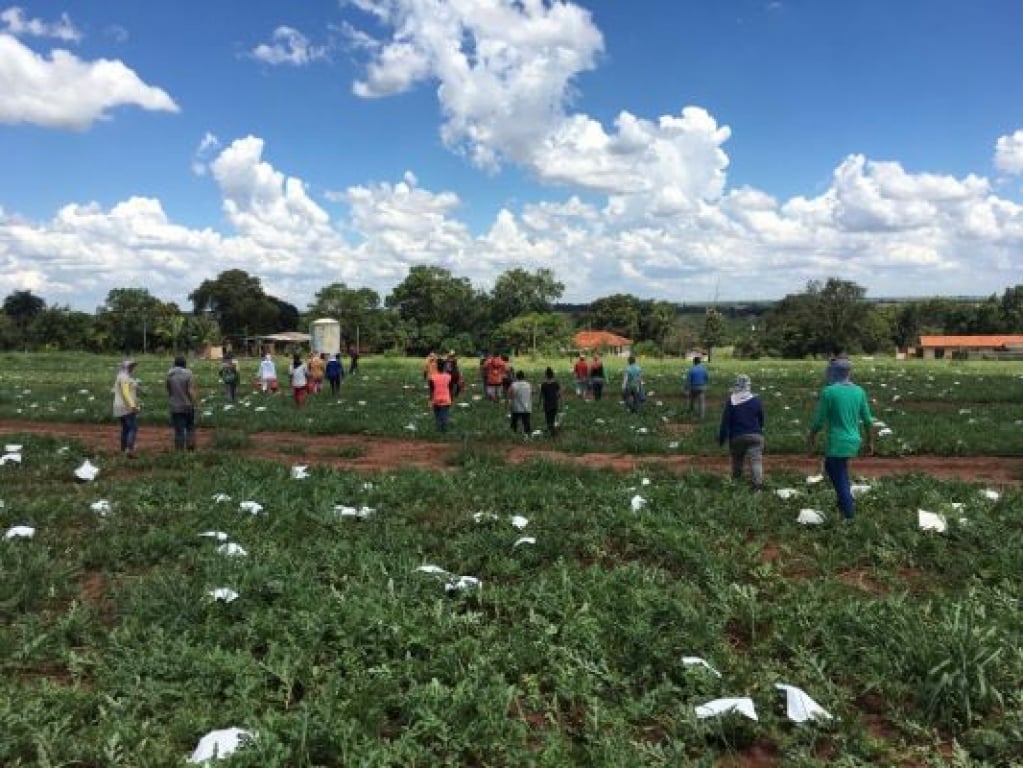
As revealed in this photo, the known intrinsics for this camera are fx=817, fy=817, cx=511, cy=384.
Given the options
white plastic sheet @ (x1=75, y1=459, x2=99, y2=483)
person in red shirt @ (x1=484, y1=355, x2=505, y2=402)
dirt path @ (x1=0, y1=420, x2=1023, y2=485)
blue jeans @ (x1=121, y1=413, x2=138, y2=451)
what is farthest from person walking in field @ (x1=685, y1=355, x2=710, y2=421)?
white plastic sheet @ (x1=75, y1=459, x2=99, y2=483)

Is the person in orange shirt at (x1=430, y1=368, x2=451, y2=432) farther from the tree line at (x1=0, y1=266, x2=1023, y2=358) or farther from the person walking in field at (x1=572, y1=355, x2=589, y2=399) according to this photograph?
the tree line at (x1=0, y1=266, x2=1023, y2=358)

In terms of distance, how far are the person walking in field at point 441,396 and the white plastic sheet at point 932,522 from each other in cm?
1169

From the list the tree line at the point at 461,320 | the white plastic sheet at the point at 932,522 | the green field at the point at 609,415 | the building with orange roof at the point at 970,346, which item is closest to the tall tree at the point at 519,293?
the tree line at the point at 461,320

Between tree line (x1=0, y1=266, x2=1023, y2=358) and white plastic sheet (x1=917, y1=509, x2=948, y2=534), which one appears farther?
tree line (x1=0, y1=266, x2=1023, y2=358)

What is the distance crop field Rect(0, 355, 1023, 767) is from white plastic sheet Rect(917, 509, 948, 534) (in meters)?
0.08

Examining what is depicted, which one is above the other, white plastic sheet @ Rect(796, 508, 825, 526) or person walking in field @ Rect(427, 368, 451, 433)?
person walking in field @ Rect(427, 368, 451, 433)

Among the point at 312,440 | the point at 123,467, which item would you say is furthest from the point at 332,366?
the point at 123,467

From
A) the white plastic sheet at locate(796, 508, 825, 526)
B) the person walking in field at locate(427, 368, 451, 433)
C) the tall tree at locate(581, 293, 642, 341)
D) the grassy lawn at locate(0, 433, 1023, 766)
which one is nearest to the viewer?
the grassy lawn at locate(0, 433, 1023, 766)

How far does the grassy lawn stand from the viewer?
4660mm

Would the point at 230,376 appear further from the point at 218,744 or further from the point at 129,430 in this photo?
the point at 218,744

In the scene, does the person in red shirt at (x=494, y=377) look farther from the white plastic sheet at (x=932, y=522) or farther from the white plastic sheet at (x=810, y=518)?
the white plastic sheet at (x=932, y=522)

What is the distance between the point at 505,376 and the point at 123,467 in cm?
1397

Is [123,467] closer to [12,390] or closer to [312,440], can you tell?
[312,440]

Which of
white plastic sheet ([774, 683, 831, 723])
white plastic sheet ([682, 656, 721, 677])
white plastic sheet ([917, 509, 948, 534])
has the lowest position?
white plastic sheet ([774, 683, 831, 723])
